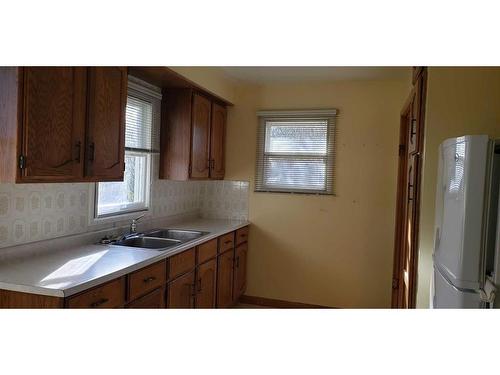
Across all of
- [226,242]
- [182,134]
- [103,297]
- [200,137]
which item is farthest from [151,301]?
[200,137]

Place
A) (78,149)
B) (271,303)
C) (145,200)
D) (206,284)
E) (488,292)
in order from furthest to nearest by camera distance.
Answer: (271,303) < (145,200) < (206,284) < (78,149) < (488,292)

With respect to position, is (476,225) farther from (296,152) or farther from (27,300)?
(296,152)

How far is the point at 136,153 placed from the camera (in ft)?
9.51

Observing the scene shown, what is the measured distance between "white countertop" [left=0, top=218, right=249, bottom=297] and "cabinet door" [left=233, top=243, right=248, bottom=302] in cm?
111

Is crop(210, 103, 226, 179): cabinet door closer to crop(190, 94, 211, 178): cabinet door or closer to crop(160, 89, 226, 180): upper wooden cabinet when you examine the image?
crop(190, 94, 211, 178): cabinet door

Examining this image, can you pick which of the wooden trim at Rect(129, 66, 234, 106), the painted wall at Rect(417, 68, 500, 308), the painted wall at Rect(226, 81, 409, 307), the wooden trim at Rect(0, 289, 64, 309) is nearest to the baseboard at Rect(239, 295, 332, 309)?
the painted wall at Rect(226, 81, 409, 307)

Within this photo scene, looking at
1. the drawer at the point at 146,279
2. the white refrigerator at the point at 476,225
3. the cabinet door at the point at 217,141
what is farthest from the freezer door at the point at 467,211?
the cabinet door at the point at 217,141

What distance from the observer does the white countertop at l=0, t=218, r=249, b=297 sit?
150 centimetres

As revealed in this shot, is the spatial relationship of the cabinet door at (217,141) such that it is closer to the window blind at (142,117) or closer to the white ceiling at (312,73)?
the white ceiling at (312,73)

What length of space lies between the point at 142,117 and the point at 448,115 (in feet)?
7.10

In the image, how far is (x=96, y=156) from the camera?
1.96 metres

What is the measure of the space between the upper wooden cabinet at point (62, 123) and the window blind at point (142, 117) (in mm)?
602

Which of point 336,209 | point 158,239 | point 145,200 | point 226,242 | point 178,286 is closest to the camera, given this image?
point 178,286
